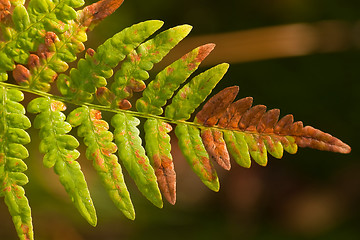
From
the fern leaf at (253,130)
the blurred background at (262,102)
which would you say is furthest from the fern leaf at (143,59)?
the blurred background at (262,102)

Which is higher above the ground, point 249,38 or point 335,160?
point 249,38

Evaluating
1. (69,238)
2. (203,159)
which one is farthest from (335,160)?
(203,159)

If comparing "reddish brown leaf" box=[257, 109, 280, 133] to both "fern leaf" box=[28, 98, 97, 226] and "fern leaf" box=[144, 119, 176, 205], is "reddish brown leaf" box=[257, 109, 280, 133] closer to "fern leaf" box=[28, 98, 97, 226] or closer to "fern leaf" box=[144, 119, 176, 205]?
"fern leaf" box=[144, 119, 176, 205]

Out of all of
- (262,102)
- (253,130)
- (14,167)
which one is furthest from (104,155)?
(262,102)

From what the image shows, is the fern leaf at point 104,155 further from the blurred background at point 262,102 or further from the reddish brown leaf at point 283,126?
the blurred background at point 262,102

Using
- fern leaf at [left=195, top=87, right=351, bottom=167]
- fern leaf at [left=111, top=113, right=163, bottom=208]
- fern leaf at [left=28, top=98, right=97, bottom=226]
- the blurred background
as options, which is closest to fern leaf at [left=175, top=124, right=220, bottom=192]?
fern leaf at [left=195, top=87, right=351, bottom=167]

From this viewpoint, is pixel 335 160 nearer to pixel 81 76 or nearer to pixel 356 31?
pixel 356 31

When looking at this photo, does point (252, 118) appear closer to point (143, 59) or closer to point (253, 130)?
point (253, 130)
